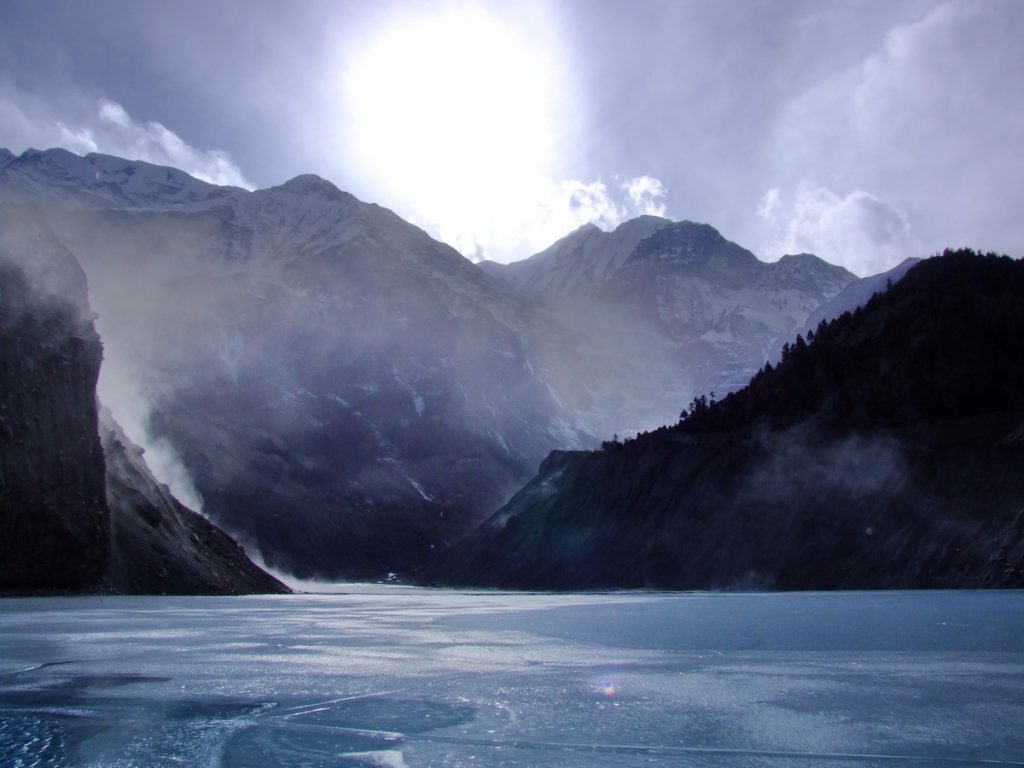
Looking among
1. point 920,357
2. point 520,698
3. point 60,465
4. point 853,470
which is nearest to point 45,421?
point 60,465

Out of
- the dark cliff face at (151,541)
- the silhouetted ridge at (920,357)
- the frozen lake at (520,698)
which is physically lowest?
the frozen lake at (520,698)

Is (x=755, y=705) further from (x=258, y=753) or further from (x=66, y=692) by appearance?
(x=66, y=692)

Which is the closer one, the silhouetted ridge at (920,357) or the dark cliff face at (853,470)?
the dark cliff face at (853,470)

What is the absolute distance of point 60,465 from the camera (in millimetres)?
74062

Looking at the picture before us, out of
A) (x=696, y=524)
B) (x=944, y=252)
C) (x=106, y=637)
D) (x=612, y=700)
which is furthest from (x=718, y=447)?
(x=612, y=700)

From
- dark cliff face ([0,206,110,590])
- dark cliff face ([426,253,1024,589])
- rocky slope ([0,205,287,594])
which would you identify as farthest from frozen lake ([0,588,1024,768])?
dark cliff face ([426,253,1024,589])

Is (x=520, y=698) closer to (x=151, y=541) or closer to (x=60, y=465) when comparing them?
(x=60, y=465)

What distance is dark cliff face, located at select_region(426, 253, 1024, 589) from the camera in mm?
85125

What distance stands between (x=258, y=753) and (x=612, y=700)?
8.04 meters

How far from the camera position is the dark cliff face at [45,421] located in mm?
69438

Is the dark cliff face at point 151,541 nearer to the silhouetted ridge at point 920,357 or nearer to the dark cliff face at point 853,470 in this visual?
the dark cliff face at point 853,470

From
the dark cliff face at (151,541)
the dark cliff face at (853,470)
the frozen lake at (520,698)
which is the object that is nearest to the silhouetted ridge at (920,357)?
the dark cliff face at (853,470)

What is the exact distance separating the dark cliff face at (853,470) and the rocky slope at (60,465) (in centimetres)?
6001

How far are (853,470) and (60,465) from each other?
261 feet
